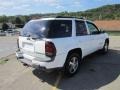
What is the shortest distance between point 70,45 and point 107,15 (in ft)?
202

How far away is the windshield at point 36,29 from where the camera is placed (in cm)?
675

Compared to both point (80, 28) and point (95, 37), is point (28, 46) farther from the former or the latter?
point (95, 37)

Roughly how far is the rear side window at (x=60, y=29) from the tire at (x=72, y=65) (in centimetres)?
77

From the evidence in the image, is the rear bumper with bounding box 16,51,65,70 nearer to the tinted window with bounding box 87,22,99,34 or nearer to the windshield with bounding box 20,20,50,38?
the windshield with bounding box 20,20,50,38

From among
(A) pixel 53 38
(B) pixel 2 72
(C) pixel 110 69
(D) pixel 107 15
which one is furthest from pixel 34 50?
(D) pixel 107 15

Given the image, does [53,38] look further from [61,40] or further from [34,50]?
[34,50]

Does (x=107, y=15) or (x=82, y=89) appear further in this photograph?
(x=107, y=15)

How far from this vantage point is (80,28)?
8.06m

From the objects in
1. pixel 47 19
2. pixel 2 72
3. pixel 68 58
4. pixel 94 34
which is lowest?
pixel 2 72

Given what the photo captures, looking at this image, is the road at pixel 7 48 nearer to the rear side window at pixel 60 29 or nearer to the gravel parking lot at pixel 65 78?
the gravel parking lot at pixel 65 78

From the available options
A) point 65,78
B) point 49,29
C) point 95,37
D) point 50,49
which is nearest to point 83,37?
point 95,37

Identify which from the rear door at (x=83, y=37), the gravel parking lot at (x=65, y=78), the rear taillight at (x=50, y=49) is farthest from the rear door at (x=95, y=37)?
the rear taillight at (x=50, y=49)

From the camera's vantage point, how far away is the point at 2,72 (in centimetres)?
855

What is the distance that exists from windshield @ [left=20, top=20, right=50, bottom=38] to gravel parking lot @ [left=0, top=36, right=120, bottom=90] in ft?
4.94
